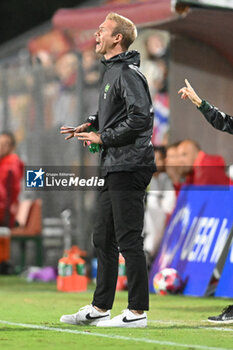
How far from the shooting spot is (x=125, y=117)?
7262 millimetres

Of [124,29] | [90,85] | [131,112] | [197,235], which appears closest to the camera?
[131,112]

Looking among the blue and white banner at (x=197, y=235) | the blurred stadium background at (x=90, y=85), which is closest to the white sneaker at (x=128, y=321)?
the blue and white banner at (x=197, y=235)

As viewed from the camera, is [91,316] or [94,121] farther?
[94,121]

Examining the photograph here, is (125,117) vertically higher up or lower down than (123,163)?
higher up

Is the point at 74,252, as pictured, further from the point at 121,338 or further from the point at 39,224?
the point at 121,338

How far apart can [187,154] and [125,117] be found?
15.9ft

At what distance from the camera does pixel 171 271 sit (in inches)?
438

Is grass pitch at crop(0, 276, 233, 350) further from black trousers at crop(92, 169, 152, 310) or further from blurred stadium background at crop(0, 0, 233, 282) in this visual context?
blurred stadium background at crop(0, 0, 233, 282)

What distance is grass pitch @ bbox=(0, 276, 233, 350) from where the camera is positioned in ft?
21.0

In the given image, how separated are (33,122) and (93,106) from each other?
5.29ft

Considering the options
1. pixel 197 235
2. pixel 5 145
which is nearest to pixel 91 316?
pixel 197 235

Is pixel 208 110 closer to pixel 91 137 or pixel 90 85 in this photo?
pixel 91 137

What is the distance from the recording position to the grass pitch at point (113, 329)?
641 cm

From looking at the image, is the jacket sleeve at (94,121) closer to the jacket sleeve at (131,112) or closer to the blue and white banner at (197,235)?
the jacket sleeve at (131,112)
